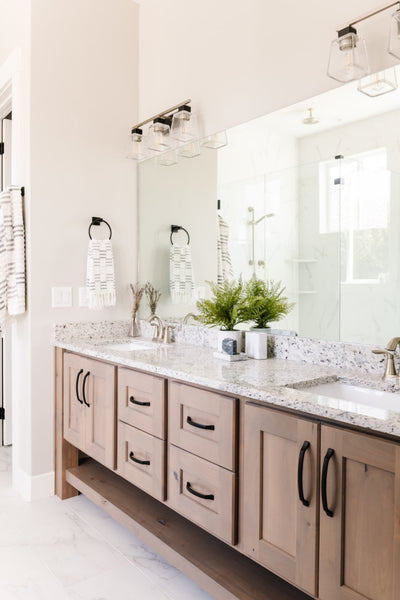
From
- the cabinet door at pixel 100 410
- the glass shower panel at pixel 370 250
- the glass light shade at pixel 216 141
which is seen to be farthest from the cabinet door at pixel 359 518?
the glass light shade at pixel 216 141

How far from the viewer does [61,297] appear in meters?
2.62

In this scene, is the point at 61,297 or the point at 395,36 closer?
the point at 395,36

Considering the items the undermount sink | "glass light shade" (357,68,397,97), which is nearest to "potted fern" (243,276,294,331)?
the undermount sink

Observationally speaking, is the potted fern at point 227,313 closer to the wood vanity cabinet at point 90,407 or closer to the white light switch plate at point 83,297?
the wood vanity cabinet at point 90,407

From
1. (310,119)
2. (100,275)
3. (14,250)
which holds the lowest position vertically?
(100,275)

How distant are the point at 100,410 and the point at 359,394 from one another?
1223mm

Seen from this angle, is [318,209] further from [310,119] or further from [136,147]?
[136,147]

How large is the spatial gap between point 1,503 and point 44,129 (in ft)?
6.64

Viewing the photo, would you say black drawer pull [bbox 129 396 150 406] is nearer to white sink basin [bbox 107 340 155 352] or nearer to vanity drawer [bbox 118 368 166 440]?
vanity drawer [bbox 118 368 166 440]

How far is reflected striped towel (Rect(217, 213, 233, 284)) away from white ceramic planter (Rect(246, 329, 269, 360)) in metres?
0.40

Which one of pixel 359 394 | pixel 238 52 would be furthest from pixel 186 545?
pixel 238 52

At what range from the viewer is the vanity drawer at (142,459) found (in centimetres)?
183

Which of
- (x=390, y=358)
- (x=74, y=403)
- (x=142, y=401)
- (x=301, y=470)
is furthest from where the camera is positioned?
(x=74, y=403)

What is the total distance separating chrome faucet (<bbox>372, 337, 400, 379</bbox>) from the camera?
153 centimetres
